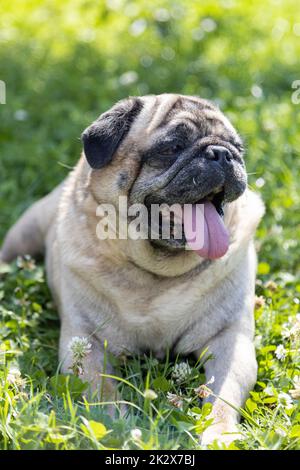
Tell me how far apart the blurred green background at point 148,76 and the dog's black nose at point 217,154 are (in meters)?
1.13

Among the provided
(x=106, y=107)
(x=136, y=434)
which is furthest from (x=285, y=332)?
(x=106, y=107)

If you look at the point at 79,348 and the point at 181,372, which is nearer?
the point at 79,348

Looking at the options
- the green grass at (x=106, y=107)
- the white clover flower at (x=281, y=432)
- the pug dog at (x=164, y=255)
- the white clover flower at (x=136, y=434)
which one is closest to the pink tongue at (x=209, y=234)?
the pug dog at (x=164, y=255)

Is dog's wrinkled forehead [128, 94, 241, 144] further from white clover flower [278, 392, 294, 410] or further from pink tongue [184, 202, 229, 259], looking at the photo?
white clover flower [278, 392, 294, 410]

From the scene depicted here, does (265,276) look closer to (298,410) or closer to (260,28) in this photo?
(298,410)

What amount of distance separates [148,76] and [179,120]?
9.54ft

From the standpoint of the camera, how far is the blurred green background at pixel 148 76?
541 centimetres

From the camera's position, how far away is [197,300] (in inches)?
151

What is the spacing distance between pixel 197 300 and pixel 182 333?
0.17 meters

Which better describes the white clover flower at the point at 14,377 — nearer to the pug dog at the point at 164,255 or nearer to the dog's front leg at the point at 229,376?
the pug dog at the point at 164,255

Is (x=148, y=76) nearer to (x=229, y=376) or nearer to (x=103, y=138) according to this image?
(x=103, y=138)

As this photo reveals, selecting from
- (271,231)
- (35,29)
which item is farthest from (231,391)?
(35,29)

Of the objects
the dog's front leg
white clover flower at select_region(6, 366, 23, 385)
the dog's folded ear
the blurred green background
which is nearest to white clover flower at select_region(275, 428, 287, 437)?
the dog's front leg

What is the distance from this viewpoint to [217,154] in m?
3.60
